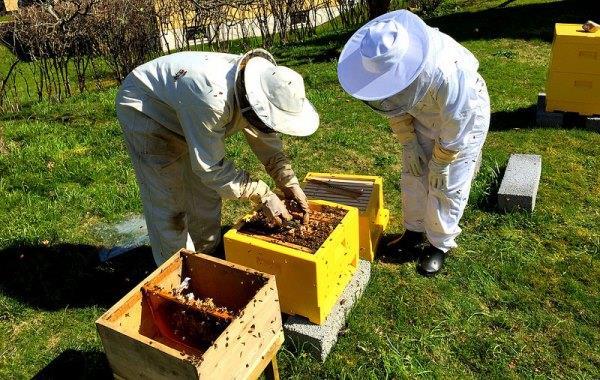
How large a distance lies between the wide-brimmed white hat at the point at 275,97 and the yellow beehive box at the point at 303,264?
802 mm

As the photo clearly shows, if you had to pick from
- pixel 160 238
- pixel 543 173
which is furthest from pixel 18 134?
pixel 543 173

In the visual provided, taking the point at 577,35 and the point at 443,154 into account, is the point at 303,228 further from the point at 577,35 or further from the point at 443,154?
the point at 577,35

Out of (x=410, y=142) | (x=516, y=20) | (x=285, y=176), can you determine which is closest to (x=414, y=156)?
(x=410, y=142)

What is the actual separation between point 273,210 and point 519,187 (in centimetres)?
275

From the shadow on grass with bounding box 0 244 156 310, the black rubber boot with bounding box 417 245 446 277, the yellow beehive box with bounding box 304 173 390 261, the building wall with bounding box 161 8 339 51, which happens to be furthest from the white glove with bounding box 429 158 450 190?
the building wall with bounding box 161 8 339 51

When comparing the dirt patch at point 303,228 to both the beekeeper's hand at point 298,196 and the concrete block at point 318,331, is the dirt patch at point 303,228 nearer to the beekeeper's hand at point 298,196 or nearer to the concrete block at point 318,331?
the beekeeper's hand at point 298,196

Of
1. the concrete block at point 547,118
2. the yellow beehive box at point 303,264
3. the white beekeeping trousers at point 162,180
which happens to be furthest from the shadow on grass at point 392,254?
the concrete block at point 547,118

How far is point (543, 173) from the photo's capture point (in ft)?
19.0

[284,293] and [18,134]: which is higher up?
[18,134]

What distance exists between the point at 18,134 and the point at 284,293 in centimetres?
548

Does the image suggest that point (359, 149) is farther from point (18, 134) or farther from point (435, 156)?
point (18, 134)

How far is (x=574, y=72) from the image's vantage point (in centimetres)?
650

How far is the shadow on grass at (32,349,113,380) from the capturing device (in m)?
3.56

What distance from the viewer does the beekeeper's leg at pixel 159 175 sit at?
11.9 feet
